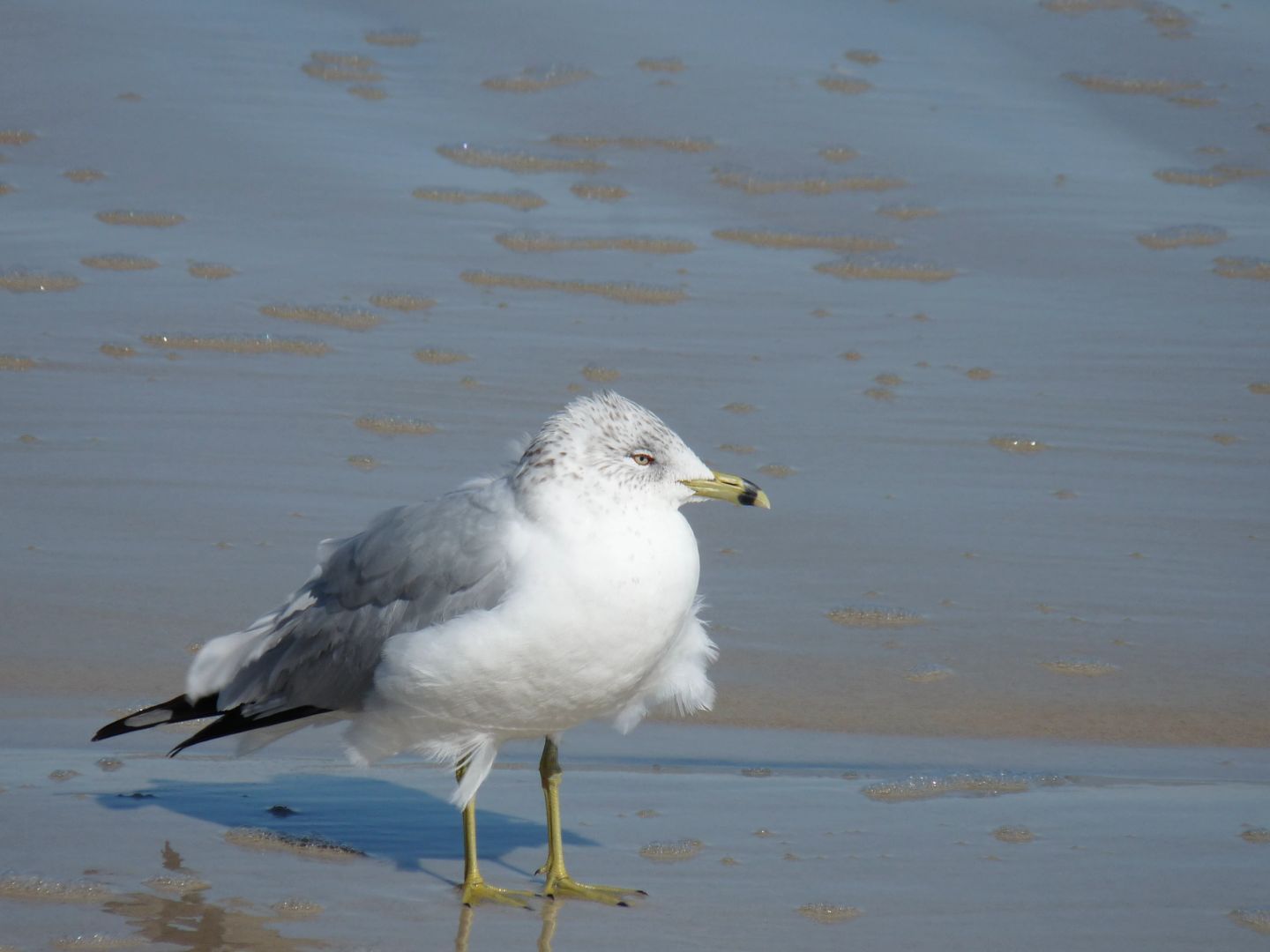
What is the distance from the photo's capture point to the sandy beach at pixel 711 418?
475cm

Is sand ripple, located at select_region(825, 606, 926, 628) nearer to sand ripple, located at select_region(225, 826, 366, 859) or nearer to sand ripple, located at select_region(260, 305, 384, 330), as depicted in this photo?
sand ripple, located at select_region(225, 826, 366, 859)

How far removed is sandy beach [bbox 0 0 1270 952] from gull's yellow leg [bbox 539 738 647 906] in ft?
0.19

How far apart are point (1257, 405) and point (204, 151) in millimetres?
6243

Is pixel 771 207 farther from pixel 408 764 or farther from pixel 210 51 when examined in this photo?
pixel 408 764

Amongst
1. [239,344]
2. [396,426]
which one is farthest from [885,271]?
[239,344]

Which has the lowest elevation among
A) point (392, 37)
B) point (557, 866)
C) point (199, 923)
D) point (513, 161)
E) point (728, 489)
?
point (199, 923)

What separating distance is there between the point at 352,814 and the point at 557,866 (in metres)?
0.71

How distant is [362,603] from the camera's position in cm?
471

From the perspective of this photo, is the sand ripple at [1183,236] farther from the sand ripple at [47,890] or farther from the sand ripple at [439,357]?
the sand ripple at [47,890]

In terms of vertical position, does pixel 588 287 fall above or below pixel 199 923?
above

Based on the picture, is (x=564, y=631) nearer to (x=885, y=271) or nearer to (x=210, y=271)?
(x=210, y=271)

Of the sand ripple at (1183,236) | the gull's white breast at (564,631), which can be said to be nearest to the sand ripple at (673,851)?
the gull's white breast at (564,631)

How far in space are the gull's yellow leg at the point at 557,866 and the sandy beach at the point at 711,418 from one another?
0.06 metres

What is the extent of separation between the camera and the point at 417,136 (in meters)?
11.4
